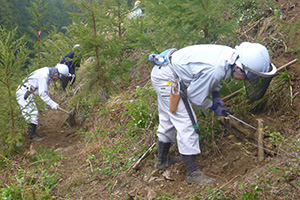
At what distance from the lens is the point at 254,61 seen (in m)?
3.50

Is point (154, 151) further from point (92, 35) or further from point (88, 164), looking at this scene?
point (92, 35)

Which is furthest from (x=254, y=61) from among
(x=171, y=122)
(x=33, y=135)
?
(x=33, y=135)

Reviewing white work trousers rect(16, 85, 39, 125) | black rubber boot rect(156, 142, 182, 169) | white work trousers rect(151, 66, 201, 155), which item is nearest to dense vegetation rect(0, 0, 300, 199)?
white work trousers rect(16, 85, 39, 125)

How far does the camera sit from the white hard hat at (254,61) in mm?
3498

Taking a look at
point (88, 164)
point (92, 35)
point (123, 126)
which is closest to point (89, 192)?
point (88, 164)

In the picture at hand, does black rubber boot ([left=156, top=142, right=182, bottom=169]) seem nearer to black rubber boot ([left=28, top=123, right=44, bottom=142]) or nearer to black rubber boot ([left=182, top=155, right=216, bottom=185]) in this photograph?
black rubber boot ([left=182, top=155, right=216, bottom=185])

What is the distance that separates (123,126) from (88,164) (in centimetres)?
134

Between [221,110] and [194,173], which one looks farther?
[194,173]

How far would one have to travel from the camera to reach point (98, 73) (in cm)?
813

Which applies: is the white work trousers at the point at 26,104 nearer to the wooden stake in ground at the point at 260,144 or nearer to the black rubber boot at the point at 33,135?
the black rubber boot at the point at 33,135

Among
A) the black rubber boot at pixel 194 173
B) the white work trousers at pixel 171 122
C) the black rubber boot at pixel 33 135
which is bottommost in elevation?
the black rubber boot at pixel 33 135

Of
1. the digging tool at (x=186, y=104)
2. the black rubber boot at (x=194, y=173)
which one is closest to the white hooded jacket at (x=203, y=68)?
the digging tool at (x=186, y=104)

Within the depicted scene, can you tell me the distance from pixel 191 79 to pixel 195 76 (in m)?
0.14

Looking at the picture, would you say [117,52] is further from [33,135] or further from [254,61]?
[254,61]
